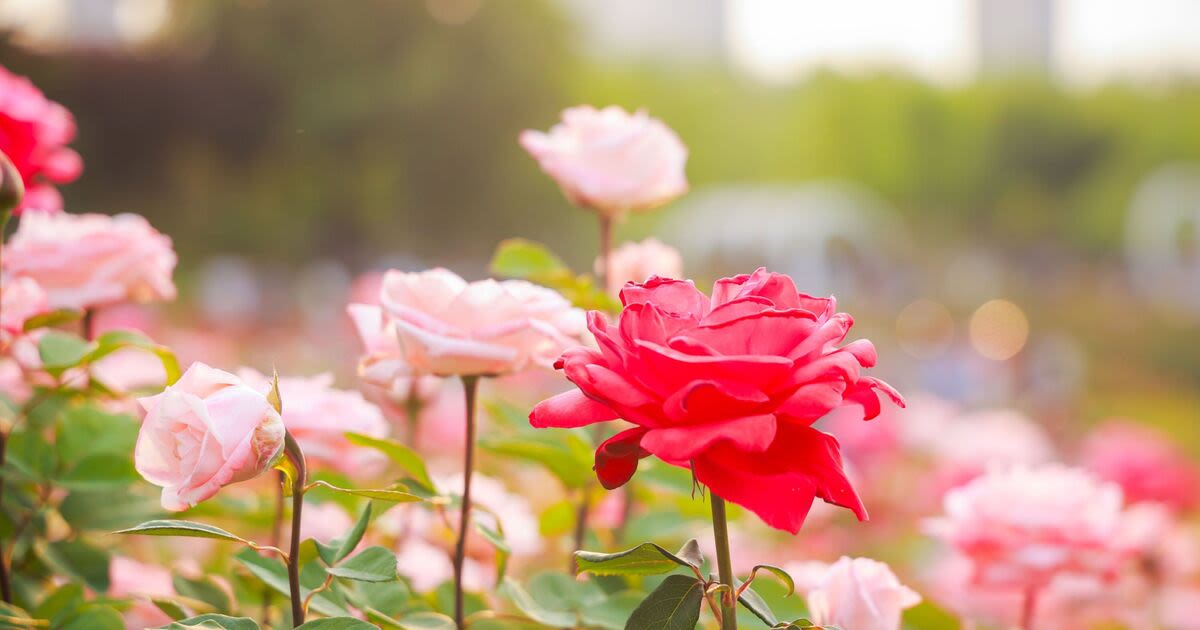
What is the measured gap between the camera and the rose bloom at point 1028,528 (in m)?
0.44

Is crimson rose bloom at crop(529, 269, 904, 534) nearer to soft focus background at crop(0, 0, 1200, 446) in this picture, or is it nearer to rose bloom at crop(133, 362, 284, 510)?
rose bloom at crop(133, 362, 284, 510)

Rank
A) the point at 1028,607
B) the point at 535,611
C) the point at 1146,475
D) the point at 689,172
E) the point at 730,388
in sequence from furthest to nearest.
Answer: the point at 689,172
the point at 1146,475
the point at 1028,607
the point at 535,611
the point at 730,388

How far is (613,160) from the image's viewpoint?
47 cm

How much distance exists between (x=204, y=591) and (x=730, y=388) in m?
0.23

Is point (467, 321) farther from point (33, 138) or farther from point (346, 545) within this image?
point (33, 138)

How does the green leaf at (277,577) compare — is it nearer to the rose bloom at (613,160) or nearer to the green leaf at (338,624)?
the green leaf at (338,624)

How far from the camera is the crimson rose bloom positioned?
0.25 meters

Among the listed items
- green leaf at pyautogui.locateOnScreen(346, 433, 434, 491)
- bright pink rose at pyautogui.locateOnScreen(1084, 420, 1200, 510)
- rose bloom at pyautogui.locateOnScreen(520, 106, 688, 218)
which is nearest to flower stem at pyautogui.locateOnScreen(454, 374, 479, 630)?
green leaf at pyautogui.locateOnScreen(346, 433, 434, 491)

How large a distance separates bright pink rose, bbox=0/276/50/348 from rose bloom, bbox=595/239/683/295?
220 millimetres

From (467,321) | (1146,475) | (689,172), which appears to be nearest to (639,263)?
(467,321)

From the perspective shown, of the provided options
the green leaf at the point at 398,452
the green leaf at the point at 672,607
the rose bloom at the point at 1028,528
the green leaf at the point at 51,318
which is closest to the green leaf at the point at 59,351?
the green leaf at the point at 51,318

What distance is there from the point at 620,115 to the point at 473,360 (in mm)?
179

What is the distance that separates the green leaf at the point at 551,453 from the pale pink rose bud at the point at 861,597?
4.3 inches

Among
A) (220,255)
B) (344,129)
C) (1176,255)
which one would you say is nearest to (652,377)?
(220,255)
